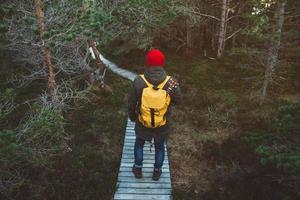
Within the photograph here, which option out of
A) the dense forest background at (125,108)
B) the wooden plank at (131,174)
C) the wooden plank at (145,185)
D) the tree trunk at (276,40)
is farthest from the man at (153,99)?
the tree trunk at (276,40)

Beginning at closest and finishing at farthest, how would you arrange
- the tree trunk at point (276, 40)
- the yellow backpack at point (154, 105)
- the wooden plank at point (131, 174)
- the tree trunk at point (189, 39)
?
the yellow backpack at point (154, 105) → the wooden plank at point (131, 174) → the tree trunk at point (276, 40) → the tree trunk at point (189, 39)

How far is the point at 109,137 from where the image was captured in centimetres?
1139

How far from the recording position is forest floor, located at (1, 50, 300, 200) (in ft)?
28.0

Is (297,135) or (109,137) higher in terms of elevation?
(297,135)

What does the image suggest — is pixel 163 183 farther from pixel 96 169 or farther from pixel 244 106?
pixel 244 106

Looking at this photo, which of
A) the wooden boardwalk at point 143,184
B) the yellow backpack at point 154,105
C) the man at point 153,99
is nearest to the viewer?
the man at point 153,99

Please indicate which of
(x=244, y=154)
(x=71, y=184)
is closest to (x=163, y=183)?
(x=71, y=184)

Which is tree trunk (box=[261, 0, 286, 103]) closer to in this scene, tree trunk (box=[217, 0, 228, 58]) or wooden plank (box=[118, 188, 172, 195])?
tree trunk (box=[217, 0, 228, 58])

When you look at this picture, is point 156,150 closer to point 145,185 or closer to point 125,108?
point 145,185

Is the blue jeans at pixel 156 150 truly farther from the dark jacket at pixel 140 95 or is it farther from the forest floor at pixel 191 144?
the forest floor at pixel 191 144

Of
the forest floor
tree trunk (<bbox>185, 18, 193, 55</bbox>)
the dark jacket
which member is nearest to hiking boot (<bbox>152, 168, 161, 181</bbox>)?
the forest floor

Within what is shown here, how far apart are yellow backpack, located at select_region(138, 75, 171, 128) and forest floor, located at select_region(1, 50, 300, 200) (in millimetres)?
1976

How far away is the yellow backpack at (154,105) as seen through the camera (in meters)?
7.11

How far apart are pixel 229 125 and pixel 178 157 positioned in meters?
2.84
